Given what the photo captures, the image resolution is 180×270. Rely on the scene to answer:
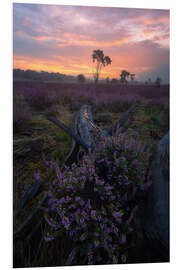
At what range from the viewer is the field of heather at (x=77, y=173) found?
141 centimetres

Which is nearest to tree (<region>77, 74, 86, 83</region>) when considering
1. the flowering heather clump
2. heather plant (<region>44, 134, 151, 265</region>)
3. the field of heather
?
the field of heather

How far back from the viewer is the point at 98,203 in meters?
1.48

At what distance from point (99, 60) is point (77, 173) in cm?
143

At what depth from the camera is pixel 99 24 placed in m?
2.07

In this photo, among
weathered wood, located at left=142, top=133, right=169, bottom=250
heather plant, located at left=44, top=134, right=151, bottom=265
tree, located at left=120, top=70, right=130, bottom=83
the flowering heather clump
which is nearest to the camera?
heather plant, located at left=44, top=134, right=151, bottom=265

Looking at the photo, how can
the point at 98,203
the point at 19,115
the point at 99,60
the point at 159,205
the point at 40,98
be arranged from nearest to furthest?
the point at 98,203 < the point at 159,205 < the point at 19,115 < the point at 99,60 < the point at 40,98

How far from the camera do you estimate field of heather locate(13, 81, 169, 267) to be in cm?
141

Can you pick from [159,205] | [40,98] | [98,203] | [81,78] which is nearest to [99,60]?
[81,78]

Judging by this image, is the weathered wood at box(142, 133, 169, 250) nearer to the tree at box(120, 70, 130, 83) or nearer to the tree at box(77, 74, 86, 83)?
the tree at box(120, 70, 130, 83)

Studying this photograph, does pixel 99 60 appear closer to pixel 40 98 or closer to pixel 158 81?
pixel 158 81

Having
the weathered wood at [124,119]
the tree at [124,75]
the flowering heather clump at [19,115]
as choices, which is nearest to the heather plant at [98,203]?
the weathered wood at [124,119]

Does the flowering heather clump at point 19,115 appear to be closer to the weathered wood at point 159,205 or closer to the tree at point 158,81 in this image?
the weathered wood at point 159,205
